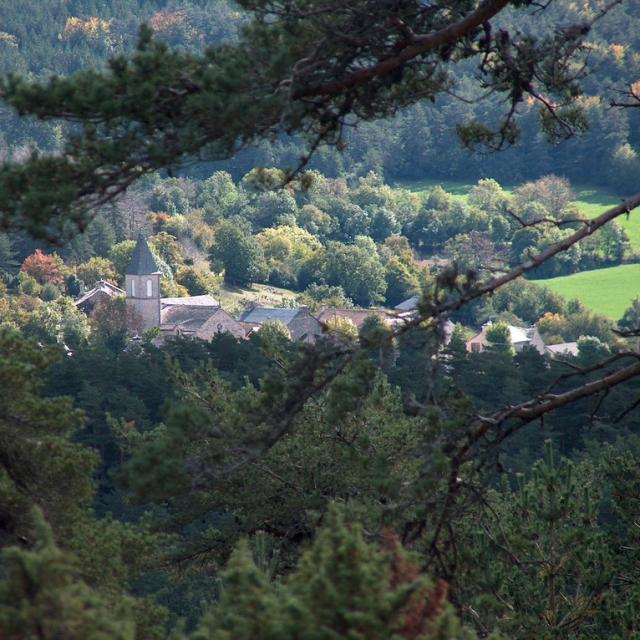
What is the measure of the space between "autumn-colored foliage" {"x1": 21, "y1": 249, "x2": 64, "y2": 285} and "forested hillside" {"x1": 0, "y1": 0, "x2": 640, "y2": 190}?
6801 mm

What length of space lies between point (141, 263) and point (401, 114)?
2432cm

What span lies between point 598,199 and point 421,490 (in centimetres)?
8908

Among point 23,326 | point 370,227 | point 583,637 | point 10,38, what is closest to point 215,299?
point 370,227

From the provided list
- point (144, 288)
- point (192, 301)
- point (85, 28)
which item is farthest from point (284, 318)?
point (85, 28)

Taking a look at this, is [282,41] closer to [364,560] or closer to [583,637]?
[364,560]

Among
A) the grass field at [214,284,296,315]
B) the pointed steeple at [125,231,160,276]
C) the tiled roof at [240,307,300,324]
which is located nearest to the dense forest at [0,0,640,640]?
the tiled roof at [240,307,300,324]

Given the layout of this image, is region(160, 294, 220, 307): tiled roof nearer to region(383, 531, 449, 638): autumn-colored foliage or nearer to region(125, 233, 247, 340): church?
region(125, 233, 247, 340): church

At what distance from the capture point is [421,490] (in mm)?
6559

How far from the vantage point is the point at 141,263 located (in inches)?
3391

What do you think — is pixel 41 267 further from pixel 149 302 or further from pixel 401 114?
pixel 401 114

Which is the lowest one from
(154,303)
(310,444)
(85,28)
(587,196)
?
(154,303)

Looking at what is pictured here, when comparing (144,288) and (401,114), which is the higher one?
(401,114)

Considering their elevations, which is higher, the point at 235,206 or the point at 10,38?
the point at 10,38

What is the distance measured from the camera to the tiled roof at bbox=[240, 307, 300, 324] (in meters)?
80.6
